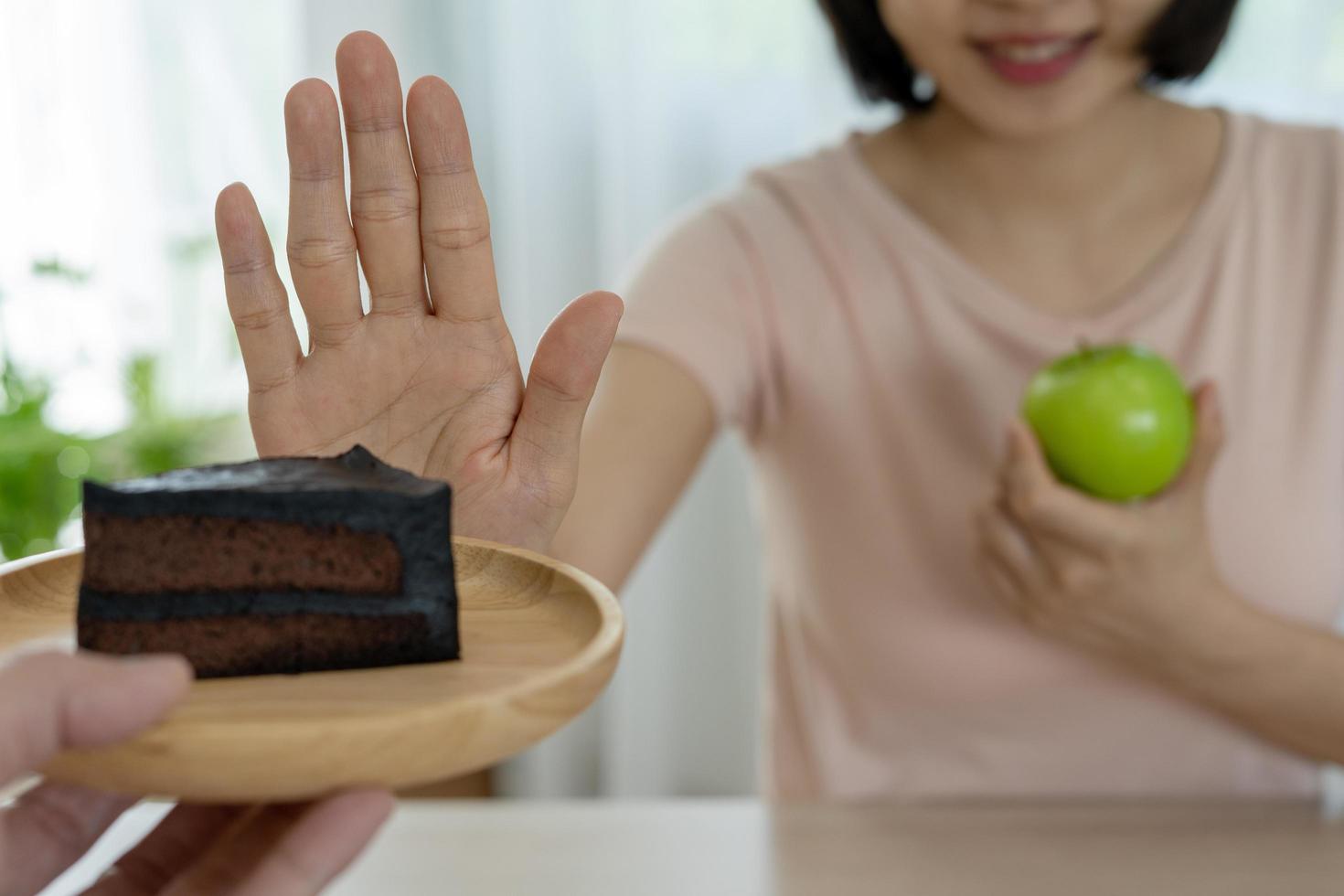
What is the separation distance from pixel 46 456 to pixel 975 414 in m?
1.65

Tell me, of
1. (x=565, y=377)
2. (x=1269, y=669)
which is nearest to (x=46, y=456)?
(x=565, y=377)

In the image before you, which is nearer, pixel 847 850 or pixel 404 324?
pixel 404 324

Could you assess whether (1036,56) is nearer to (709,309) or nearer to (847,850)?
(709,309)

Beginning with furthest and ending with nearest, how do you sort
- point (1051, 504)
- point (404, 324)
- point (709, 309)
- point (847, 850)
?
point (709, 309) < point (1051, 504) < point (847, 850) < point (404, 324)

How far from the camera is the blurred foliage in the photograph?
2.12 metres

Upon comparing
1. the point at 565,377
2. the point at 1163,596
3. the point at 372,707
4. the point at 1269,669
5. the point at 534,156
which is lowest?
the point at 1269,669

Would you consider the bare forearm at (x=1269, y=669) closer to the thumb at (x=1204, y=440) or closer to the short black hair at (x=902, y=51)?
the thumb at (x=1204, y=440)

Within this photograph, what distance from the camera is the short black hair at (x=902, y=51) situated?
123 centimetres

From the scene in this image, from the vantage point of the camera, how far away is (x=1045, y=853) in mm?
1011

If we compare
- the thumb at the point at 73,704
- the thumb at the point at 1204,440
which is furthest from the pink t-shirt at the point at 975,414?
the thumb at the point at 73,704

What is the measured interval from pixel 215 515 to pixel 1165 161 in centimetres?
126

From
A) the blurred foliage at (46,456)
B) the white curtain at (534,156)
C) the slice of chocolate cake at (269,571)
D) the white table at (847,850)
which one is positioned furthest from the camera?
the white curtain at (534,156)

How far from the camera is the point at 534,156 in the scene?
2.38 meters

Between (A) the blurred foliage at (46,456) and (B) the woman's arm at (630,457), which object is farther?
(A) the blurred foliage at (46,456)
